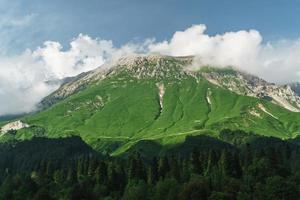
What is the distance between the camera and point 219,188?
147125mm

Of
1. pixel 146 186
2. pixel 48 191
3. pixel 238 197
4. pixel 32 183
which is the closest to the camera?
pixel 238 197

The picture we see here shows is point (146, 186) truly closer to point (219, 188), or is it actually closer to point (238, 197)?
point (219, 188)

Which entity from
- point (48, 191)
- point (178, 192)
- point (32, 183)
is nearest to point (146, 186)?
point (178, 192)

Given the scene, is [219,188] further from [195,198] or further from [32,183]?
[32,183]

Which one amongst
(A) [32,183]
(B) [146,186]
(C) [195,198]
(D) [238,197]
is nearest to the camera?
(D) [238,197]

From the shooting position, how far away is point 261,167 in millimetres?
171250

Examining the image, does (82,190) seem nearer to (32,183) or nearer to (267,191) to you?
(32,183)

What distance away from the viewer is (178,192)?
14762 cm

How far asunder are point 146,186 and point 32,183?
50.7 metres

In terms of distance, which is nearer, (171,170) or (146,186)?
(146,186)

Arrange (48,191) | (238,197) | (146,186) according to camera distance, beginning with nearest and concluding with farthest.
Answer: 1. (238,197)
2. (146,186)
3. (48,191)

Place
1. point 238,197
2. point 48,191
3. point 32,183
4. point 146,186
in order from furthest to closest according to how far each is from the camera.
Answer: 1. point 32,183
2. point 48,191
3. point 146,186
4. point 238,197

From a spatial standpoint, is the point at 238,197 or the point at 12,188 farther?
the point at 12,188

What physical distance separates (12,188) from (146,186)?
5901 cm
